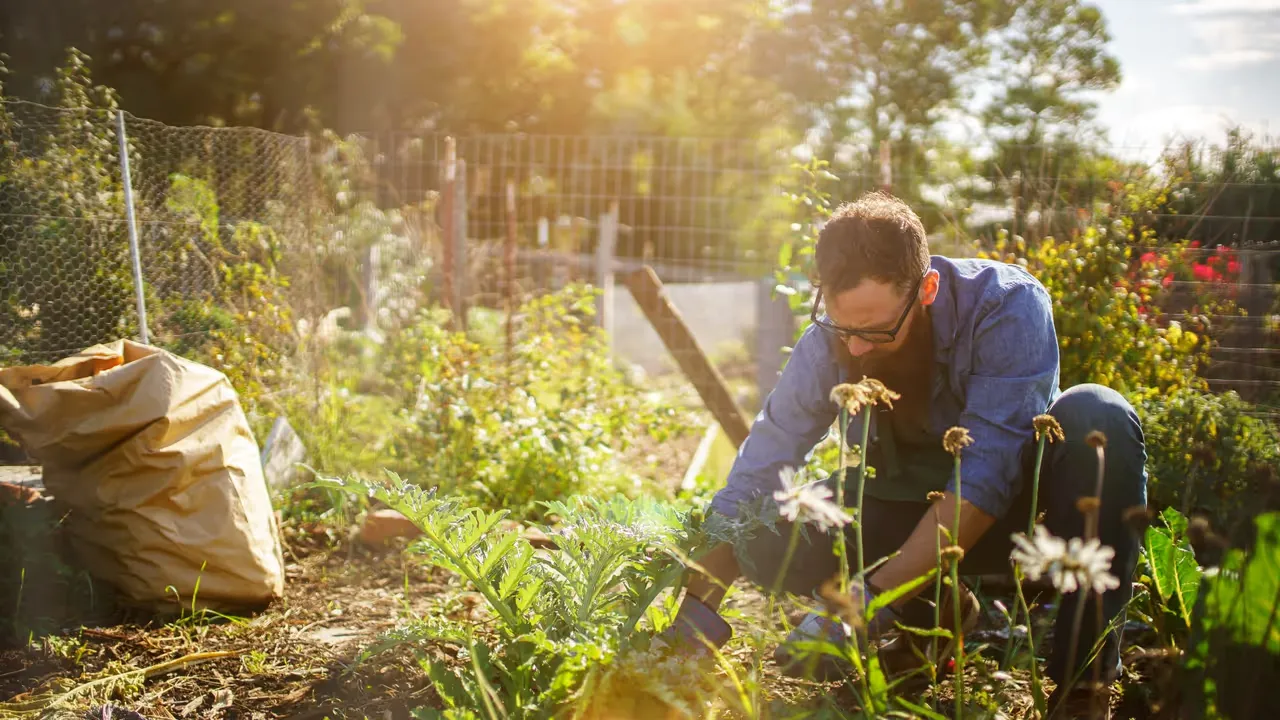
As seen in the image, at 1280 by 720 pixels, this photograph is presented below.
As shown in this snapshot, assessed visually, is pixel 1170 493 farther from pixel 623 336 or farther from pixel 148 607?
pixel 623 336

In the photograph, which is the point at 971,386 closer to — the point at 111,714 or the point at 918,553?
the point at 918,553

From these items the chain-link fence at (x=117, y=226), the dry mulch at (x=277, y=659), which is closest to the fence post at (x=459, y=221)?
the chain-link fence at (x=117, y=226)

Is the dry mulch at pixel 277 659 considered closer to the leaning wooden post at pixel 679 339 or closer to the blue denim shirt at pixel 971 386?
the blue denim shirt at pixel 971 386

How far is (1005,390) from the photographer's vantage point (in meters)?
1.82

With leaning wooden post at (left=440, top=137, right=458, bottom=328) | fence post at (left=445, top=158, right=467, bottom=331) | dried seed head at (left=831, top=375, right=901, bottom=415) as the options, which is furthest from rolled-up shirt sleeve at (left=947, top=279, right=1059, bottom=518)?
fence post at (left=445, top=158, right=467, bottom=331)

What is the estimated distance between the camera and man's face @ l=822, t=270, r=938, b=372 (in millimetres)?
1895

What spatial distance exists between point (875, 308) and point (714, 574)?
67 cm

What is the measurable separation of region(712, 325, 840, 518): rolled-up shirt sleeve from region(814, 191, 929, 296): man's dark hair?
26 centimetres

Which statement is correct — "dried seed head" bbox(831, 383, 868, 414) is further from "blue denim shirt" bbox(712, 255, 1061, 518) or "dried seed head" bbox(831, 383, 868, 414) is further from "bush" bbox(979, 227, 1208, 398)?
"bush" bbox(979, 227, 1208, 398)

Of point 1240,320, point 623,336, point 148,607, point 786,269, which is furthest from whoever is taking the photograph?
point 623,336

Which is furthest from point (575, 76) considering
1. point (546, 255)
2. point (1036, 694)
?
point (1036, 694)

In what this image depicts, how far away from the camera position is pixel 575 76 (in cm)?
1838

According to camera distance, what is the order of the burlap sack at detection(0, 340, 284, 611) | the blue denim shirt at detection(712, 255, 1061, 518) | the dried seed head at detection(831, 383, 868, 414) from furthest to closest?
the burlap sack at detection(0, 340, 284, 611) < the blue denim shirt at detection(712, 255, 1061, 518) < the dried seed head at detection(831, 383, 868, 414)

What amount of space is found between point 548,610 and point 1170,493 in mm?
2272
